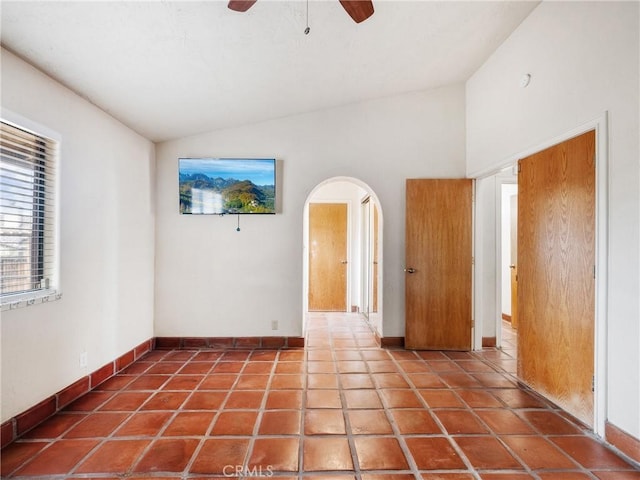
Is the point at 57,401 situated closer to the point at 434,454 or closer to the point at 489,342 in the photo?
the point at 434,454

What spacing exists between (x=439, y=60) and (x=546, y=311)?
255 centimetres

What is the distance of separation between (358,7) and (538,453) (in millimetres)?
2814

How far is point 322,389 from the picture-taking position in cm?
270

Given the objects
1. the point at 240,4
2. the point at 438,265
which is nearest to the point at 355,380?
the point at 438,265

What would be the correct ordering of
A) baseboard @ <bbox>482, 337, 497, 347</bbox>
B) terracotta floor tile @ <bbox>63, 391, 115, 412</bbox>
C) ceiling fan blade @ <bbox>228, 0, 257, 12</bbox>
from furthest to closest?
baseboard @ <bbox>482, 337, 497, 347</bbox>, terracotta floor tile @ <bbox>63, 391, 115, 412</bbox>, ceiling fan blade @ <bbox>228, 0, 257, 12</bbox>

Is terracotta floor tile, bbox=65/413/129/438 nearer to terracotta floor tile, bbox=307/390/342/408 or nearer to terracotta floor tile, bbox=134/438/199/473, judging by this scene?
terracotta floor tile, bbox=134/438/199/473

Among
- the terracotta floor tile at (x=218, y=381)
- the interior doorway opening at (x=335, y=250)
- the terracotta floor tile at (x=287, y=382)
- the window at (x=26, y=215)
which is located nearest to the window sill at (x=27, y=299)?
→ the window at (x=26, y=215)

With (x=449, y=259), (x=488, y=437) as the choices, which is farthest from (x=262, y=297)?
(x=488, y=437)

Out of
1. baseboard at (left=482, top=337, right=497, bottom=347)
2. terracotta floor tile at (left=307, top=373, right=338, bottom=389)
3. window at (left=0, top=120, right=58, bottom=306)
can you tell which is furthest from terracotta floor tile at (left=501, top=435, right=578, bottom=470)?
window at (left=0, top=120, right=58, bottom=306)

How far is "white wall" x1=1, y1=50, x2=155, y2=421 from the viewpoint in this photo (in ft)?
6.63

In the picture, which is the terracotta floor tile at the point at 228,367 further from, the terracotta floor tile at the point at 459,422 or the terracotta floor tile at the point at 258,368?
the terracotta floor tile at the point at 459,422

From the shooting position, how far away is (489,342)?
380 centimetres

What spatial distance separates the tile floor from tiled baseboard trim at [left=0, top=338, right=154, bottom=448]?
6cm

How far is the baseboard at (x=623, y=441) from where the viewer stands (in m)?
1.80
